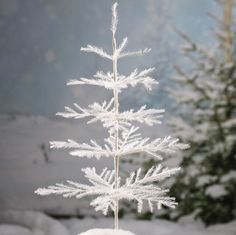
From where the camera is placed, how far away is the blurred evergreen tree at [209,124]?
24.8 ft

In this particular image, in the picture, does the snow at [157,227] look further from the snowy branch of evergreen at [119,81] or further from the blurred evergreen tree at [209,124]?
the snowy branch of evergreen at [119,81]

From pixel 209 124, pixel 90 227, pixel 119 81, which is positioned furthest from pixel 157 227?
pixel 119 81

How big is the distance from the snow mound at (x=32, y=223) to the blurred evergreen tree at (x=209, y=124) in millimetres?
1874

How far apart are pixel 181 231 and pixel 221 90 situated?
2.08 metres

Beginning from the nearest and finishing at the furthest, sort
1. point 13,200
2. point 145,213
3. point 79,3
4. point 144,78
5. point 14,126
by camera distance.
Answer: point 144,78 → point 145,213 → point 13,200 → point 79,3 → point 14,126

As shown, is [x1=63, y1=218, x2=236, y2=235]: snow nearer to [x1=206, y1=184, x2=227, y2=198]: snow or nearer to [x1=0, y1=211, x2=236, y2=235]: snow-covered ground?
[x1=0, y1=211, x2=236, y2=235]: snow-covered ground

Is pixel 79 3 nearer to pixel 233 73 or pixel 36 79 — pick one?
pixel 36 79

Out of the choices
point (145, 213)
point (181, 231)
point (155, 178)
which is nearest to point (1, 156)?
point (145, 213)

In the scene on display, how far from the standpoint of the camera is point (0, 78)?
12781mm

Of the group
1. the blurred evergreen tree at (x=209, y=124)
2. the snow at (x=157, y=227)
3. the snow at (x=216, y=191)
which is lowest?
the snow at (x=157, y=227)

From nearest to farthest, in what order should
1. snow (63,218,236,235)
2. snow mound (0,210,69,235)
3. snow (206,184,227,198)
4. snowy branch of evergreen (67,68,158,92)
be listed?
snowy branch of evergreen (67,68,158,92) → snow mound (0,210,69,235) → snow (63,218,236,235) → snow (206,184,227,198)

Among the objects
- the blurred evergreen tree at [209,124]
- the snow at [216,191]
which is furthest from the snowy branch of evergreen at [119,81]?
the snow at [216,191]

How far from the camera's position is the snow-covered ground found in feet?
24.2

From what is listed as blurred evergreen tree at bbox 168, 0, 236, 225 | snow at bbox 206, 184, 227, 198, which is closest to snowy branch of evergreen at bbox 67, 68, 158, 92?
blurred evergreen tree at bbox 168, 0, 236, 225
